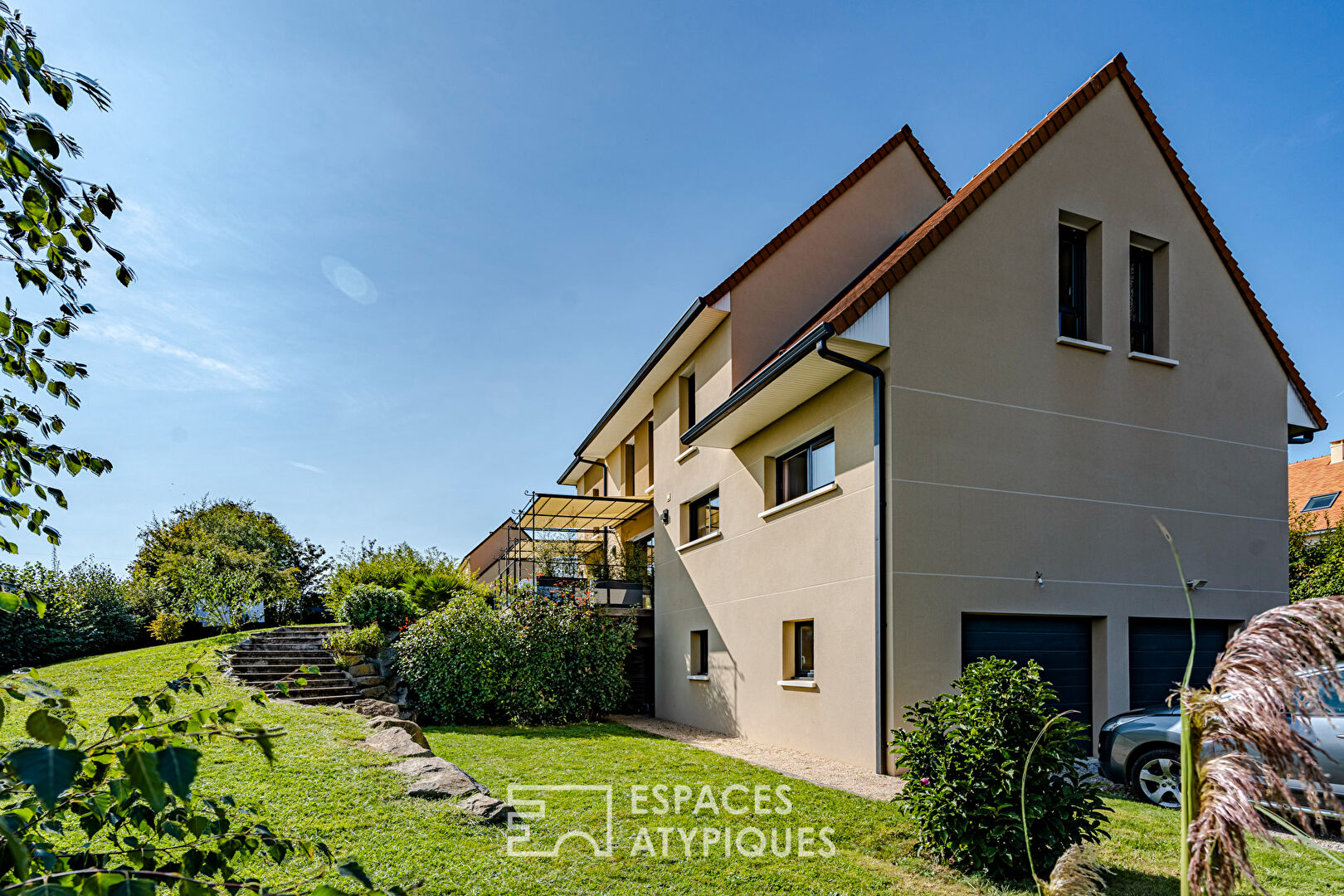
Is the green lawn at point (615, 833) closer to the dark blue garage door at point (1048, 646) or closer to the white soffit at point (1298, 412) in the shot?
the dark blue garage door at point (1048, 646)

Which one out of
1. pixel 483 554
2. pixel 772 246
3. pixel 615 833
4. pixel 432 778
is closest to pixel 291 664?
→ pixel 432 778

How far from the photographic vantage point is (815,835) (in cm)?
680

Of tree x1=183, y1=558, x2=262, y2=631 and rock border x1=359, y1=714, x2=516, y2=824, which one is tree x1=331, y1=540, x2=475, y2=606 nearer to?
tree x1=183, y1=558, x2=262, y2=631

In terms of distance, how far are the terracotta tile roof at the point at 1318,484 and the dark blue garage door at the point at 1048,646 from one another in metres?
20.2

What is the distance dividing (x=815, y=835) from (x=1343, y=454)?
3282 cm

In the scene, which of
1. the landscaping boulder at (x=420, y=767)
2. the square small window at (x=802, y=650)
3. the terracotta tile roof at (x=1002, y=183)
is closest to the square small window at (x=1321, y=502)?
the terracotta tile roof at (x=1002, y=183)

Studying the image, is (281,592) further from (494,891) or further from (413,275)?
(494,891)

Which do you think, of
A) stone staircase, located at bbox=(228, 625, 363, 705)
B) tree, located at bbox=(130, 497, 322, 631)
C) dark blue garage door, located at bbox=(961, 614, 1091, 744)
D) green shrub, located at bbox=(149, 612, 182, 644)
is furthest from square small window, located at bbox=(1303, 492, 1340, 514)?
green shrub, located at bbox=(149, 612, 182, 644)

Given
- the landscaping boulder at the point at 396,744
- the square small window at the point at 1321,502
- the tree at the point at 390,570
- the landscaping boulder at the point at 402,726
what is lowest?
the landscaping boulder at the point at 402,726

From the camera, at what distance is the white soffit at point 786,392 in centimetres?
1119

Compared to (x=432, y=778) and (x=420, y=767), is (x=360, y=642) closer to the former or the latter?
(x=420, y=767)

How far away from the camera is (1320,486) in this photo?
95.5 ft

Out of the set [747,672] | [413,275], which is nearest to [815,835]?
[747,672]

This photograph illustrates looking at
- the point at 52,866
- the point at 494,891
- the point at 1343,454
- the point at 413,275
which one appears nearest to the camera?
the point at 52,866
